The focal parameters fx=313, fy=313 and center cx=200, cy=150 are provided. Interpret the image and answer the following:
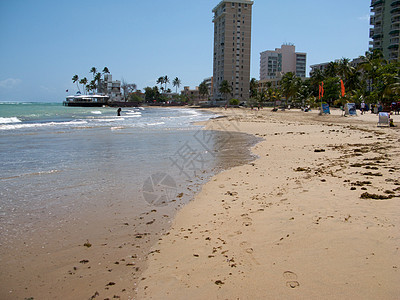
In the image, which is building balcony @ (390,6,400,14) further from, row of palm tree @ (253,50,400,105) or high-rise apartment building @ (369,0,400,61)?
row of palm tree @ (253,50,400,105)

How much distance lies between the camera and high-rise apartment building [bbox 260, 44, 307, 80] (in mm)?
173125

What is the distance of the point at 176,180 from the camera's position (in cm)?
866

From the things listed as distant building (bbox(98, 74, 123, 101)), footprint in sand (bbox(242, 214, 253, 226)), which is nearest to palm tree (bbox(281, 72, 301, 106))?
footprint in sand (bbox(242, 214, 253, 226))

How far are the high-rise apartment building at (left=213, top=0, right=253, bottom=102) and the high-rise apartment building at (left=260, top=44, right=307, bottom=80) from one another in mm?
49477

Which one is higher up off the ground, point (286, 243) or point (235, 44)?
point (235, 44)

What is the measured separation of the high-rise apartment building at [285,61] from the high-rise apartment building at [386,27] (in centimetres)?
7599

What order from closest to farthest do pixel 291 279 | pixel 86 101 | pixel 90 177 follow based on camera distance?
1. pixel 291 279
2. pixel 90 177
3. pixel 86 101

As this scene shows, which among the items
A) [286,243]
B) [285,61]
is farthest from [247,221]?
[285,61]

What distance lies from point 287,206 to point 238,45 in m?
124

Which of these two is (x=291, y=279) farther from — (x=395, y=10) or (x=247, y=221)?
(x=395, y=10)

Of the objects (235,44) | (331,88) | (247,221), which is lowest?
(247,221)

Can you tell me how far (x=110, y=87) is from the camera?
553 feet

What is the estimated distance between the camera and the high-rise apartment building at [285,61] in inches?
6816

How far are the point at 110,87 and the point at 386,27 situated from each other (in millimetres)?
128882
